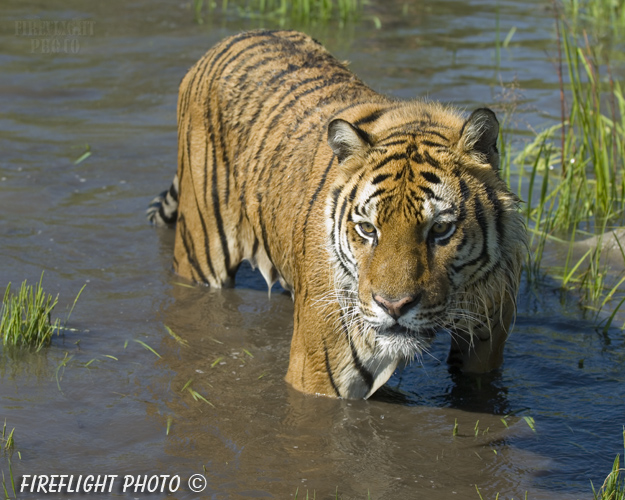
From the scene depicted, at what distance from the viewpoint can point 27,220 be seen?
19.9ft

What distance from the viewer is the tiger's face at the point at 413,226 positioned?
3.26m

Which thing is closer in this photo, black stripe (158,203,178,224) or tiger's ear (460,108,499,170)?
tiger's ear (460,108,499,170)

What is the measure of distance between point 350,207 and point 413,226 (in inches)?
12.0

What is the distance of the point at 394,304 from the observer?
3189mm

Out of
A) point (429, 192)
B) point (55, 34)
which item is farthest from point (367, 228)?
point (55, 34)

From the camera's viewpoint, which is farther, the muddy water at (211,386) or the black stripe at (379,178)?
the muddy water at (211,386)

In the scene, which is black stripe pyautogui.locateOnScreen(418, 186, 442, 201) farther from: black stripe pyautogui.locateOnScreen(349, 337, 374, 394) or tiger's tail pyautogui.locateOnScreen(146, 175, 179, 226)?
tiger's tail pyautogui.locateOnScreen(146, 175, 179, 226)

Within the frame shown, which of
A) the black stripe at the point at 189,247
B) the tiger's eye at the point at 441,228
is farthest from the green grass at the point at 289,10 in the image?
the tiger's eye at the point at 441,228

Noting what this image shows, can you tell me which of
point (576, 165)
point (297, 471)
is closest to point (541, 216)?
point (576, 165)

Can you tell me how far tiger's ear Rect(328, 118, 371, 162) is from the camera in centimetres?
345

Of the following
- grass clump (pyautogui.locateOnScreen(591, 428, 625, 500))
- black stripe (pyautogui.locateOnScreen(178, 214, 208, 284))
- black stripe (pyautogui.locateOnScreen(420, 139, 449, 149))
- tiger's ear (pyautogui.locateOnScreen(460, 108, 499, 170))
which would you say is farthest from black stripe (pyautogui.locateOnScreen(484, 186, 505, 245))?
black stripe (pyautogui.locateOnScreen(178, 214, 208, 284))

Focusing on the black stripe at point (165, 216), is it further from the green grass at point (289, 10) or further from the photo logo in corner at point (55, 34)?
the green grass at point (289, 10)

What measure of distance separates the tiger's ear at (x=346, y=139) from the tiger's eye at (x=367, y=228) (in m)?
0.33

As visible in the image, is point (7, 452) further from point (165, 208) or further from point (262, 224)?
point (165, 208)
